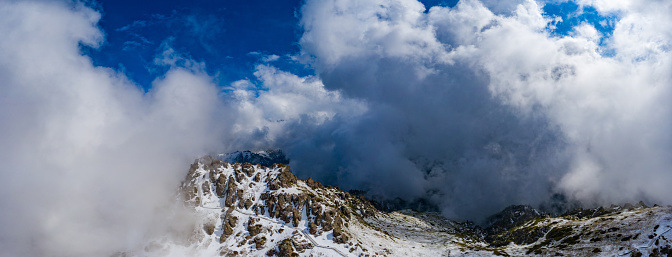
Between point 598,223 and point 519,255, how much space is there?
5445 cm

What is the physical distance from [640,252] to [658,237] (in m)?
13.5

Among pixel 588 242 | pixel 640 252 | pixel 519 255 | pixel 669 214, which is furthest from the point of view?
pixel 519 255

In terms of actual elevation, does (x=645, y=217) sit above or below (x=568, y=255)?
above

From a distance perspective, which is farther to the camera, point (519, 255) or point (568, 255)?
point (519, 255)

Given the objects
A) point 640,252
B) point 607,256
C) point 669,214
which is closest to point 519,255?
point 607,256

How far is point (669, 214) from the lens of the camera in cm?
16400

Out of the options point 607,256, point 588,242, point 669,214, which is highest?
point 669,214

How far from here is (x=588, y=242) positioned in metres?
177

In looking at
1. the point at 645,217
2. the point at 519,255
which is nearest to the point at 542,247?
the point at 519,255

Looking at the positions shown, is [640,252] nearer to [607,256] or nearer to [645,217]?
[607,256]

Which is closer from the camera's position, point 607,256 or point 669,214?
point 607,256

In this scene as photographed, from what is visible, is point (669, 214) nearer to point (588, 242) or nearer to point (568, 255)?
point (588, 242)

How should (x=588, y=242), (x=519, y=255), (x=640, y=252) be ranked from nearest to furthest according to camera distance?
(x=640, y=252)
(x=588, y=242)
(x=519, y=255)

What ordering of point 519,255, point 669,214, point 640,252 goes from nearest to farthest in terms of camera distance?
1. point 640,252
2. point 669,214
3. point 519,255
